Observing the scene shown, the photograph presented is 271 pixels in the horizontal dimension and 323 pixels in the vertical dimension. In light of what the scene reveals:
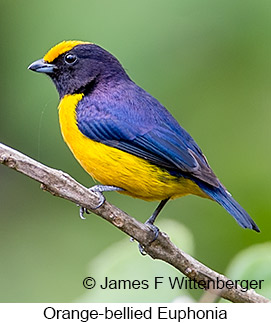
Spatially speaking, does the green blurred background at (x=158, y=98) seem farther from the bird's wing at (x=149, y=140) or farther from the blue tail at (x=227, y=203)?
the bird's wing at (x=149, y=140)

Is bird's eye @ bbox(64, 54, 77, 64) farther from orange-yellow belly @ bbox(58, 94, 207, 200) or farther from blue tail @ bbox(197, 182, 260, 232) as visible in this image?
blue tail @ bbox(197, 182, 260, 232)

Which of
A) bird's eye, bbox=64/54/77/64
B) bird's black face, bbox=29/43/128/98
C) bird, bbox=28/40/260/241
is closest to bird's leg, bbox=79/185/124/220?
bird, bbox=28/40/260/241

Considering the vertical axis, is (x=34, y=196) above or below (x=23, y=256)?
above

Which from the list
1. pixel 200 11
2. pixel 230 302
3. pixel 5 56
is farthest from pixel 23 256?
pixel 230 302

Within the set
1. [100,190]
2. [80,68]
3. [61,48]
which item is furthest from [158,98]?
[100,190]

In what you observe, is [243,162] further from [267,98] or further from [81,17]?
[81,17]
